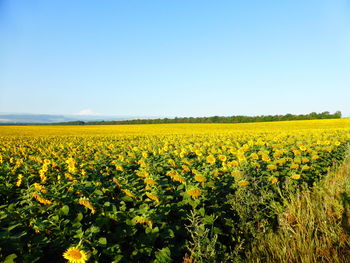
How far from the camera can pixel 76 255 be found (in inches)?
71.1

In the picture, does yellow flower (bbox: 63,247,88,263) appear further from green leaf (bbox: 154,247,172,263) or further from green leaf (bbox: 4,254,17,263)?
green leaf (bbox: 154,247,172,263)

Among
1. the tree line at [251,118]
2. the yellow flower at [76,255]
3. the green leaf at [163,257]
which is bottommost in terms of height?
the green leaf at [163,257]

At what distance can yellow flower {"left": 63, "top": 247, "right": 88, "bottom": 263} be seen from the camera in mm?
1790

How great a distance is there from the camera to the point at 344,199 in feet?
11.0

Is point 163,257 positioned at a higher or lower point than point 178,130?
lower

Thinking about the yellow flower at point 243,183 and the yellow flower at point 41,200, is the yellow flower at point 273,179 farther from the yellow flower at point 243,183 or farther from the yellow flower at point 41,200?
the yellow flower at point 41,200

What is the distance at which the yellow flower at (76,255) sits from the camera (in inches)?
70.5

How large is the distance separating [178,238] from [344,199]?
2.67 meters

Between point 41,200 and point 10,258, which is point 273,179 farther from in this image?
point 10,258

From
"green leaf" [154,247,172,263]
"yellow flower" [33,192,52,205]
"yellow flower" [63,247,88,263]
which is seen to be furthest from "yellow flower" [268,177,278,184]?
"yellow flower" [33,192,52,205]

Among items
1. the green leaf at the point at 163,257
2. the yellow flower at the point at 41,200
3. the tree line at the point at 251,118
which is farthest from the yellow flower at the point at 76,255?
the tree line at the point at 251,118

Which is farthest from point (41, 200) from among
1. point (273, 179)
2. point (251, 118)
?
point (251, 118)

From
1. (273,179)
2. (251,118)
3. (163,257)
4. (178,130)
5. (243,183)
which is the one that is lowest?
(163,257)

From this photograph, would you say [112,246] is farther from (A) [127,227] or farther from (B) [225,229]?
→ (B) [225,229]
